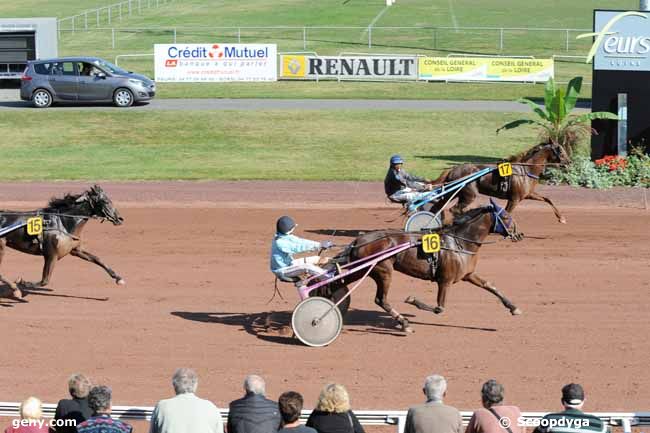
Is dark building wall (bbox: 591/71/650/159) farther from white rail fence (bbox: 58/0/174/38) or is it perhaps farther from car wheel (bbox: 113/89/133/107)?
white rail fence (bbox: 58/0/174/38)

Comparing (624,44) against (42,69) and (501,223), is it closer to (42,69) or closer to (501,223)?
(501,223)

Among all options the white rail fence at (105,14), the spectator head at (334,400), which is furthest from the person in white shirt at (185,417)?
the white rail fence at (105,14)

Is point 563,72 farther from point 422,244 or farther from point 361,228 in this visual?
point 422,244

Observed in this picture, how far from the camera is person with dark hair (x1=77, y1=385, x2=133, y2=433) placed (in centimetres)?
737

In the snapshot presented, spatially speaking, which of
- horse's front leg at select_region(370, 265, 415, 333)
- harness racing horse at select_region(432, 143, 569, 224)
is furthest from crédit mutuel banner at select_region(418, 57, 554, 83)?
horse's front leg at select_region(370, 265, 415, 333)

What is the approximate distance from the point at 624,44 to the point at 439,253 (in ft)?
41.4

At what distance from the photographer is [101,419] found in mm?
7438

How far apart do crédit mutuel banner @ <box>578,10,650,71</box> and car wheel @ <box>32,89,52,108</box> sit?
724 inches

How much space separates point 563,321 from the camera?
44.5ft

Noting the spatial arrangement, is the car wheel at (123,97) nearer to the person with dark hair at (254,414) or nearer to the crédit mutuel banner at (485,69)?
the crédit mutuel banner at (485,69)

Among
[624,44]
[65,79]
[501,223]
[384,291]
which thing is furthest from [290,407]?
[65,79]

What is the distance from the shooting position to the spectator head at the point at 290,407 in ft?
24.6

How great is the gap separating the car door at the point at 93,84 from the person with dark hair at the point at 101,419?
28201 mm

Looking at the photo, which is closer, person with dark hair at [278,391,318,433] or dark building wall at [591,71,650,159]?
person with dark hair at [278,391,318,433]
